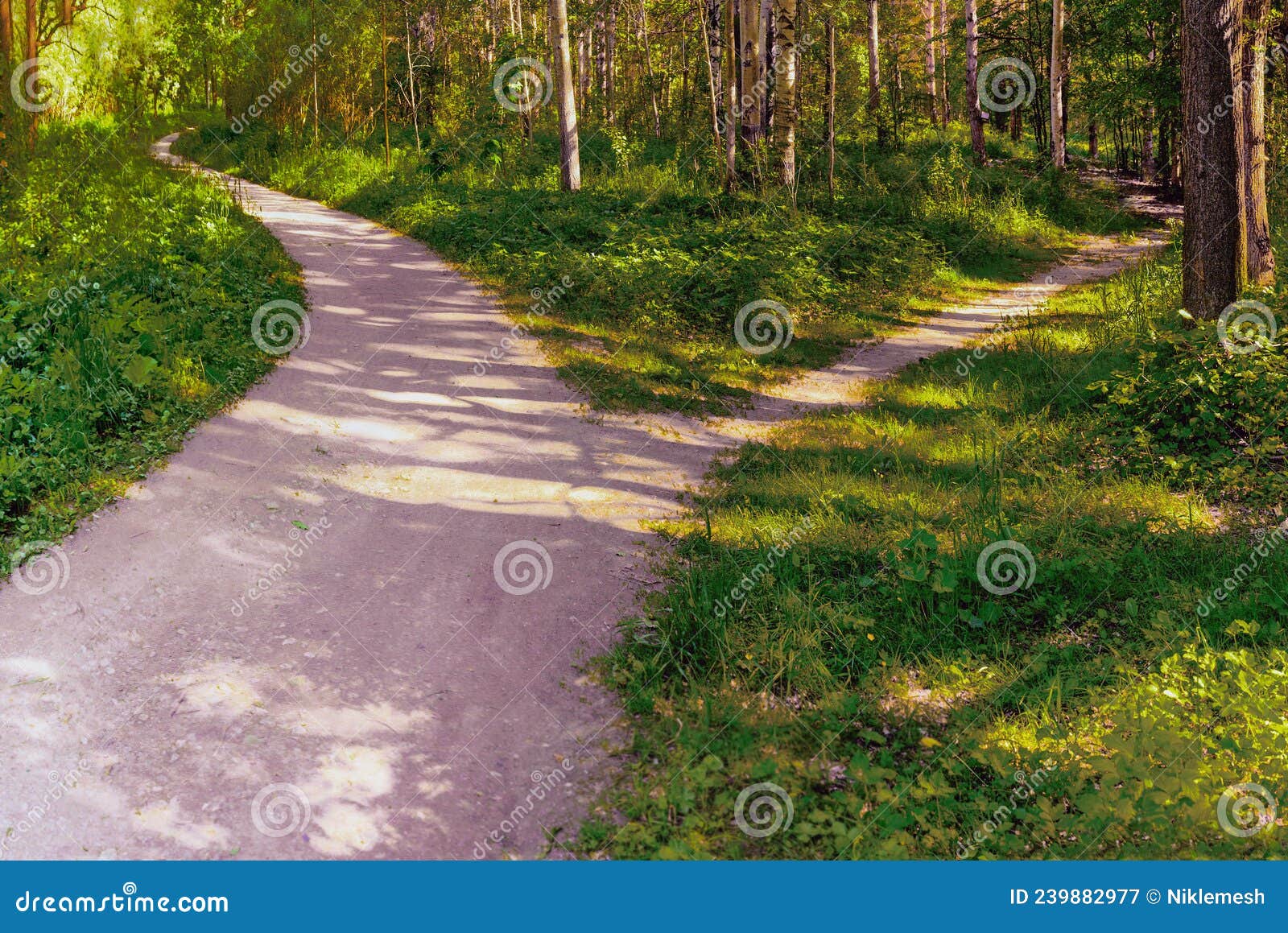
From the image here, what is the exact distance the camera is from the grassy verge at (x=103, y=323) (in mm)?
7617

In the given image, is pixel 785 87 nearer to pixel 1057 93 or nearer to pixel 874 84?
pixel 1057 93

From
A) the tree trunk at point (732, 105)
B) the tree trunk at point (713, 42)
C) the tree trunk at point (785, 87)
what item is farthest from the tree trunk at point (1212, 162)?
the tree trunk at point (713, 42)

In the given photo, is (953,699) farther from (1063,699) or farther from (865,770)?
(865,770)

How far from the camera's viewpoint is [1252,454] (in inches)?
308

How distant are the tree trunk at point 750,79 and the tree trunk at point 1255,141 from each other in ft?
33.7

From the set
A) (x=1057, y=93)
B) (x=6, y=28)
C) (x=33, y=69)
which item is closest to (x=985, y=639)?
(x=33, y=69)

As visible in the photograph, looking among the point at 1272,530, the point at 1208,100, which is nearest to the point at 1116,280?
the point at 1208,100

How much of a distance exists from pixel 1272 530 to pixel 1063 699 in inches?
110

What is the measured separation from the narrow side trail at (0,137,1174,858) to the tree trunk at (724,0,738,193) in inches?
355

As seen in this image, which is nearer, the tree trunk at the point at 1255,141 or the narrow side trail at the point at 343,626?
the narrow side trail at the point at 343,626

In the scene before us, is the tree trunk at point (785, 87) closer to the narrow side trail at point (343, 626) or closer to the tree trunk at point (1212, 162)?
the tree trunk at point (1212, 162)

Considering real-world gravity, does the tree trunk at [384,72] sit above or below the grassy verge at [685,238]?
above

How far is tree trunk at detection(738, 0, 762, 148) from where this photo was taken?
17.9 metres

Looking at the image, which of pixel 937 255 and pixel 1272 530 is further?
pixel 937 255
